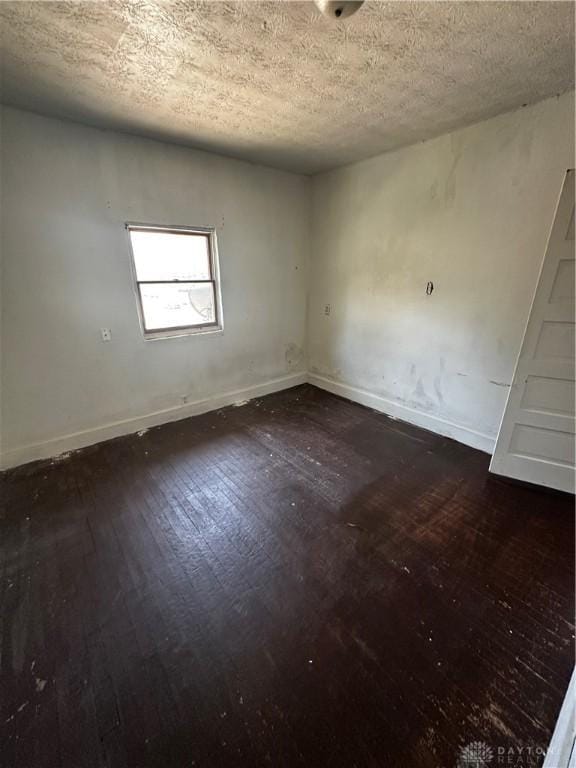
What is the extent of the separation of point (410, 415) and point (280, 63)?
300 centimetres

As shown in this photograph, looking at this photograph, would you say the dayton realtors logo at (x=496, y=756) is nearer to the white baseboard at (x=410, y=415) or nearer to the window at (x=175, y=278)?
the white baseboard at (x=410, y=415)

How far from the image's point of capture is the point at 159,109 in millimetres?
2127

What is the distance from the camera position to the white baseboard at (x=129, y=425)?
101 inches

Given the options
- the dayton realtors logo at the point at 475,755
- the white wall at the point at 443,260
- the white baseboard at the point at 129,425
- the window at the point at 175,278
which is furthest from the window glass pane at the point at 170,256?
the dayton realtors logo at the point at 475,755

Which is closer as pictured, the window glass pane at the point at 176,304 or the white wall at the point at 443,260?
the white wall at the point at 443,260

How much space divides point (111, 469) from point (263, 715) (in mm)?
2048

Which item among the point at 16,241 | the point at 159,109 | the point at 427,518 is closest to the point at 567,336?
the point at 427,518

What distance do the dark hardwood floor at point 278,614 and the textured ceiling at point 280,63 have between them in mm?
2600

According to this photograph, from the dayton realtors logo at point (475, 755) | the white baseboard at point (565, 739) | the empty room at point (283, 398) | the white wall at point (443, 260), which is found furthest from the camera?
the white wall at point (443, 260)

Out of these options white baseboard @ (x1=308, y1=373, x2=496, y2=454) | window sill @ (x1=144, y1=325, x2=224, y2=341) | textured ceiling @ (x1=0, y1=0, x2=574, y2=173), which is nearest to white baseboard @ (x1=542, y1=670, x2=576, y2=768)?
white baseboard @ (x1=308, y1=373, x2=496, y2=454)

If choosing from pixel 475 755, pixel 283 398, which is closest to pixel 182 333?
pixel 283 398

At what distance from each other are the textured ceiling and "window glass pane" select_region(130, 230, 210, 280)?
80cm

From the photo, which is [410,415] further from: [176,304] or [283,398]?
[176,304]

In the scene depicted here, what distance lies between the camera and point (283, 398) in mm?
4020
